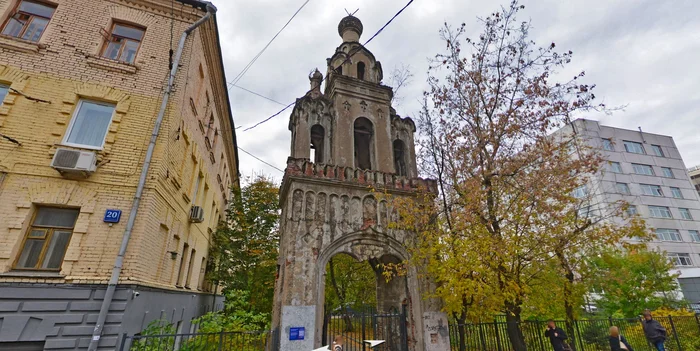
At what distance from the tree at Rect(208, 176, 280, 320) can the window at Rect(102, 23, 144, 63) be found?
11.0 meters

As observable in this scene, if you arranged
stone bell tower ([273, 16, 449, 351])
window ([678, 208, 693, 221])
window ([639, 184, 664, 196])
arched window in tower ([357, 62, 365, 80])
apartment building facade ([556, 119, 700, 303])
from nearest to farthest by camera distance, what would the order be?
stone bell tower ([273, 16, 449, 351]) → arched window in tower ([357, 62, 365, 80]) → apartment building facade ([556, 119, 700, 303]) → window ([678, 208, 693, 221]) → window ([639, 184, 664, 196])

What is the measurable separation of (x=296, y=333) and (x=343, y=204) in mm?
4359

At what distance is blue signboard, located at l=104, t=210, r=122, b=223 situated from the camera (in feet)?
23.6

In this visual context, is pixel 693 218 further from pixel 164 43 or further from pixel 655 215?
pixel 164 43

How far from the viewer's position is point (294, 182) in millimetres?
10391

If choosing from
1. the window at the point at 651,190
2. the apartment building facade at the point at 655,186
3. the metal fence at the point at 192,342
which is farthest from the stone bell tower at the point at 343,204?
the window at the point at 651,190

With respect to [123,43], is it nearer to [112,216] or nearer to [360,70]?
[112,216]

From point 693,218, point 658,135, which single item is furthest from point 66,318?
point 658,135

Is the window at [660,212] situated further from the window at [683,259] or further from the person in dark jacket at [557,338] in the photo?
the person in dark jacket at [557,338]

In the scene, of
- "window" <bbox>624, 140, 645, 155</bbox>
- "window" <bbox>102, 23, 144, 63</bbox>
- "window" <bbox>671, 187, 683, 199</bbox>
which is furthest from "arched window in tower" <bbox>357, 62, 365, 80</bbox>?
"window" <bbox>671, 187, 683, 199</bbox>

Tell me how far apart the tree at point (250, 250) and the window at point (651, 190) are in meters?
39.6

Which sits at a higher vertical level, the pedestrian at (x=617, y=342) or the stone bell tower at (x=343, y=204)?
the stone bell tower at (x=343, y=204)

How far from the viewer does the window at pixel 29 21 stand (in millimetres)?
8742

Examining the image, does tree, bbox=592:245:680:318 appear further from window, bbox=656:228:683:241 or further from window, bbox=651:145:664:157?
window, bbox=651:145:664:157
